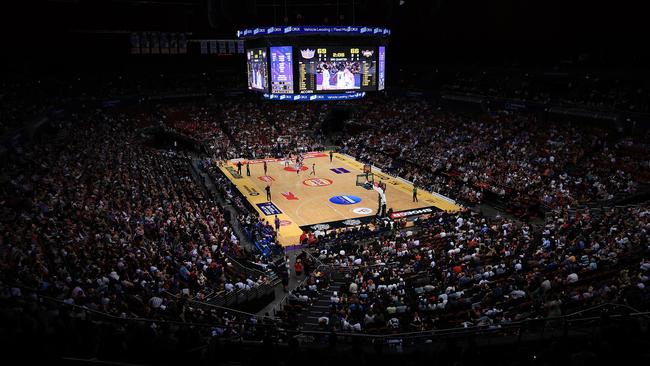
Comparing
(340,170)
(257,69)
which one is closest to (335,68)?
(257,69)

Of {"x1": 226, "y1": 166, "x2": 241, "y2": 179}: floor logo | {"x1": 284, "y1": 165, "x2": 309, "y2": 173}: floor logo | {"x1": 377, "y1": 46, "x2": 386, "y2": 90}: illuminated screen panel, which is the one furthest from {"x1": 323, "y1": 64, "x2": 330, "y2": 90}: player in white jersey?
{"x1": 284, "y1": 165, "x2": 309, "y2": 173}: floor logo

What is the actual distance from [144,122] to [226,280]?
34.1m

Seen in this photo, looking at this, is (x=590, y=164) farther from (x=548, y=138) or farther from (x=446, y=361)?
(x=446, y=361)

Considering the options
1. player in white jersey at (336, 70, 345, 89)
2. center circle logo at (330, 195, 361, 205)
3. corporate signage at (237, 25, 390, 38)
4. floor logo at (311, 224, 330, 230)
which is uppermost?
corporate signage at (237, 25, 390, 38)

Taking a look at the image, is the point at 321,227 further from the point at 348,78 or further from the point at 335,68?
the point at 335,68

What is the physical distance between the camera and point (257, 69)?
3030 centimetres

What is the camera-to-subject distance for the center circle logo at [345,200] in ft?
101

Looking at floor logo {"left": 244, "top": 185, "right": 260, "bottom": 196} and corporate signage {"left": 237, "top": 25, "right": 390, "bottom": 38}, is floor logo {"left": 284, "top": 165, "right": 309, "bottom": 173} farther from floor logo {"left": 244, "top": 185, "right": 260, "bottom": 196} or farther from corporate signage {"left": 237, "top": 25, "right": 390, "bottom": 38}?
corporate signage {"left": 237, "top": 25, "right": 390, "bottom": 38}

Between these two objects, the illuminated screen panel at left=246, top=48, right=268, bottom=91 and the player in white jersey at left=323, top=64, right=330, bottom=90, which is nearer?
the player in white jersey at left=323, top=64, right=330, bottom=90

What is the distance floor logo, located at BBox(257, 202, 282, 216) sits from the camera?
2883cm

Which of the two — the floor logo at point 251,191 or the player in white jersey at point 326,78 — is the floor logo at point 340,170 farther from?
the player in white jersey at point 326,78

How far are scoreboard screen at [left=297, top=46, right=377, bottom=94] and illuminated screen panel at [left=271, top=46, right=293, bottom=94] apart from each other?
1.79 ft

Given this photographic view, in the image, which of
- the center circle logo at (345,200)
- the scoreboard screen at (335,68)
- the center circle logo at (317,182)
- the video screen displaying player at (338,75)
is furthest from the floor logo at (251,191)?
the video screen displaying player at (338,75)

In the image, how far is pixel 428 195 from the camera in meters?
32.1
